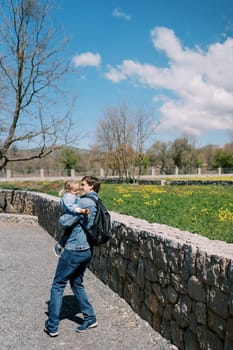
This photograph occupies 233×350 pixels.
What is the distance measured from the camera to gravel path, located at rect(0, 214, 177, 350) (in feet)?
13.4

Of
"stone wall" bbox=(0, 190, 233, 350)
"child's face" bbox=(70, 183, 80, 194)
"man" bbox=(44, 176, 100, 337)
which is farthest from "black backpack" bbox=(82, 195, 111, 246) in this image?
"stone wall" bbox=(0, 190, 233, 350)

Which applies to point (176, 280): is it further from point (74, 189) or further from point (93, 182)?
point (74, 189)

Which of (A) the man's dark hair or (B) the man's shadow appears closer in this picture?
(A) the man's dark hair

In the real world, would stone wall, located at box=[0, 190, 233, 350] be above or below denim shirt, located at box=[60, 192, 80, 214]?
below

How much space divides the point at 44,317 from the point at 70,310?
1.47ft

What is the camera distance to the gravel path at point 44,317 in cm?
407

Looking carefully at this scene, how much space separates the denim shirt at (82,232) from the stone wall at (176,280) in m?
0.79

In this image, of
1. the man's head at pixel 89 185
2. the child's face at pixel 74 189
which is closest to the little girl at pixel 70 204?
the child's face at pixel 74 189

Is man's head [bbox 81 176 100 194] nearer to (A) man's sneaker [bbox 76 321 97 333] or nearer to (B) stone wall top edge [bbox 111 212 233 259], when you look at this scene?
(B) stone wall top edge [bbox 111 212 233 259]

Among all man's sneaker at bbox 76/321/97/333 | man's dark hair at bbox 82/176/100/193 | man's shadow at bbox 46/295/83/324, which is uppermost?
man's dark hair at bbox 82/176/100/193

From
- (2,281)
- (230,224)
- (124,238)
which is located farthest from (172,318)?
(2,281)

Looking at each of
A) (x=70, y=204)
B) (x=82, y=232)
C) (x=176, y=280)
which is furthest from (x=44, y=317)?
(x=176, y=280)

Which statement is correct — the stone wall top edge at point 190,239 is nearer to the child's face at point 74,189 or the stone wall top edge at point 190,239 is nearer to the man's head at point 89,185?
the man's head at point 89,185

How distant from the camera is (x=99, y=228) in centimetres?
427
